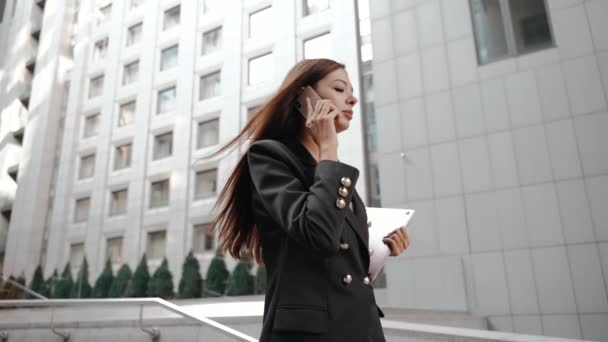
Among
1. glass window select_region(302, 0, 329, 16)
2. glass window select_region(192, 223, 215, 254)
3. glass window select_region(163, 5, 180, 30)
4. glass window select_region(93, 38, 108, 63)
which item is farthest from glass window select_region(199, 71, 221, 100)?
glass window select_region(93, 38, 108, 63)

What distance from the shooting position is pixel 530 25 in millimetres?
9875

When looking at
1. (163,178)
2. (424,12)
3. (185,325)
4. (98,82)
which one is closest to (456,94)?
(424,12)

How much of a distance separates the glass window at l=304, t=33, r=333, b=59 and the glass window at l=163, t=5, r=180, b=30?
8.23 m

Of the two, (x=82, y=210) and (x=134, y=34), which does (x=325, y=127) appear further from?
(x=134, y=34)

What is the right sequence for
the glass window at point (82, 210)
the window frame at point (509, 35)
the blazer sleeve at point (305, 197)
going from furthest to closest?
the glass window at point (82, 210)
the window frame at point (509, 35)
the blazer sleeve at point (305, 197)

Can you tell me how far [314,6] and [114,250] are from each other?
1293cm

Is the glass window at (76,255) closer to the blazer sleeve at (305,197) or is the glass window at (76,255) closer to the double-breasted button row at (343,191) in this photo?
the blazer sleeve at (305,197)

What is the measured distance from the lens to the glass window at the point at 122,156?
21.1 m

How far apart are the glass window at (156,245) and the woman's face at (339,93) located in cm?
1795

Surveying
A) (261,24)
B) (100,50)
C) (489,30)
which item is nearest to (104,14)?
(100,50)

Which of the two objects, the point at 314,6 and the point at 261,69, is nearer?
the point at 314,6

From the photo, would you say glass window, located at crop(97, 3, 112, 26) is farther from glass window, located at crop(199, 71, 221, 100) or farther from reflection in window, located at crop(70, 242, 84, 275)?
reflection in window, located at crop(70, 242, 84, 275)

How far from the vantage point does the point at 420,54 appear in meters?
11.0

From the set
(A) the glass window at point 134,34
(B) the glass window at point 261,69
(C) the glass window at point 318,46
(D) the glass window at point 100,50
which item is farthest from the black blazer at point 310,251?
(D) the glass window at point 100,50
